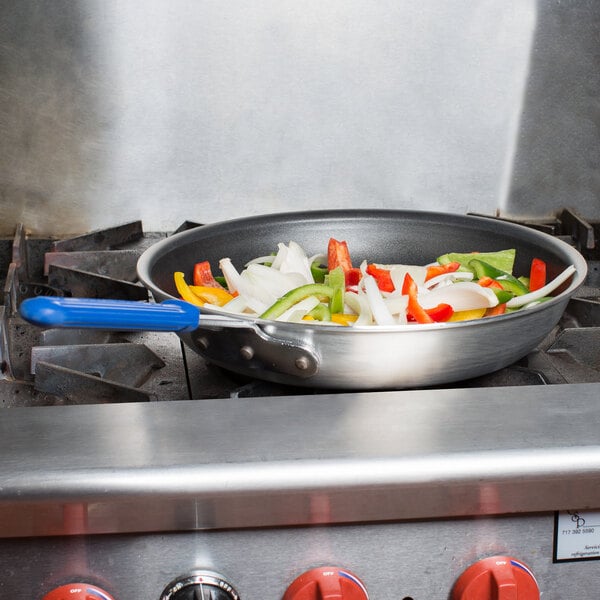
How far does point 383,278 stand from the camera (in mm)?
911

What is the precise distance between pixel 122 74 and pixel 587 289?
0.84 metres

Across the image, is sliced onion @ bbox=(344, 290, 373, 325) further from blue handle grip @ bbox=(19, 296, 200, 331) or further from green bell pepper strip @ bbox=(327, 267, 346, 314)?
blue handle grip @ bbox=(19, 296, 200, 331)

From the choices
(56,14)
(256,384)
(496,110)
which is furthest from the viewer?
(496,110)

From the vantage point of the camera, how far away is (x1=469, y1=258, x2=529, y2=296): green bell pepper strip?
2.91 feet

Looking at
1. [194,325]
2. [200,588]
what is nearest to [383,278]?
[194,325]

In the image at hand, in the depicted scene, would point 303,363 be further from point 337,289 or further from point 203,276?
point 203,276

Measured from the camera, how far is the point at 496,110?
1376 millimetres

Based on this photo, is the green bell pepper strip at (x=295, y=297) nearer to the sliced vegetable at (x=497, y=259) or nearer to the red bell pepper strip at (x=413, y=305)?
the red bell pepper strip at (x=413, y=305)

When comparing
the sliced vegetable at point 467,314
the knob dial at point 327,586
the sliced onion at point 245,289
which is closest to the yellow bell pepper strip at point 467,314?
the sliced vegetable at point 467,314

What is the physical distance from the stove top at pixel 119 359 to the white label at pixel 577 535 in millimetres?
201

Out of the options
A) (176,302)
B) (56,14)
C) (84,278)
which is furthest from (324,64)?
(176,302)

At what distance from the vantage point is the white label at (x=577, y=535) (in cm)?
59

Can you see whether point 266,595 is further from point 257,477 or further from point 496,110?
point 496,110

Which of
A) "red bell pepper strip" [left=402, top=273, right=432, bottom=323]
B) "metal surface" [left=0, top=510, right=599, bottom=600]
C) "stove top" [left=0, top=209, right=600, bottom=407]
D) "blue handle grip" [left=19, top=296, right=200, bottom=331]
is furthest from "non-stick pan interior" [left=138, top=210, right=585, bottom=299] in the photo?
"metal surface" [left=0, top=510, right=599, bottom=600]
